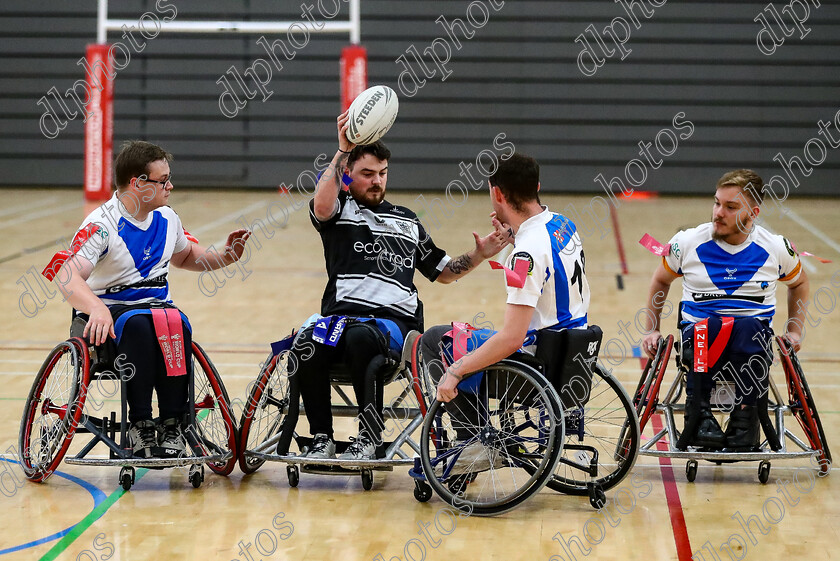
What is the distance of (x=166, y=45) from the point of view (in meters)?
14.1

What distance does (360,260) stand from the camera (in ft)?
11.7

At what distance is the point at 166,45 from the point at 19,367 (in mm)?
9860

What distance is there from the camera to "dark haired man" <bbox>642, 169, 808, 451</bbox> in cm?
346

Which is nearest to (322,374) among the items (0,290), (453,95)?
(0,290)

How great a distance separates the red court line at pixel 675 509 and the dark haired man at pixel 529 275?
57cm

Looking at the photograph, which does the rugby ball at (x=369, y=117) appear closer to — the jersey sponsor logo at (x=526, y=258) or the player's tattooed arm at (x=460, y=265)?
the player's tattooed arm at (x=460, y=265)

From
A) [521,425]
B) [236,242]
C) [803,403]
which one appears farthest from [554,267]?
[236,242]

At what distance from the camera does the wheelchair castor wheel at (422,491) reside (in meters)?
3.24

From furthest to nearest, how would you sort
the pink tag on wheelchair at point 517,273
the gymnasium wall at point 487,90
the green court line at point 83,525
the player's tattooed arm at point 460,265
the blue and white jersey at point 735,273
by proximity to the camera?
the gymnasium wall at point 487,90 → the player's tattooed arm at point 460,265 → the blue and white jersey at point 735,273 → the pink tag on wheelchair at point 517,273 → the green court line at point 83,525

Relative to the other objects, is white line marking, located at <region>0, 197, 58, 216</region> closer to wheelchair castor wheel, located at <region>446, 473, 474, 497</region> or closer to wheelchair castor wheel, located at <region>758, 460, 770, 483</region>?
wheelchair castor wheel, located at <region>446, 473, 474, 497</region>

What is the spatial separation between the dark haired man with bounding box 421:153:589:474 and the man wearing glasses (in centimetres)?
91

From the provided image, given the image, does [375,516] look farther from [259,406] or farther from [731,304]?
[731,304]

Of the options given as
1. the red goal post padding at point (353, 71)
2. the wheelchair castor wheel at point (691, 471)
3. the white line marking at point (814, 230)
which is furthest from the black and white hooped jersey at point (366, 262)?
the red goal post padding at point (353, 71)

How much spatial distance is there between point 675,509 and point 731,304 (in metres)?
0.79
